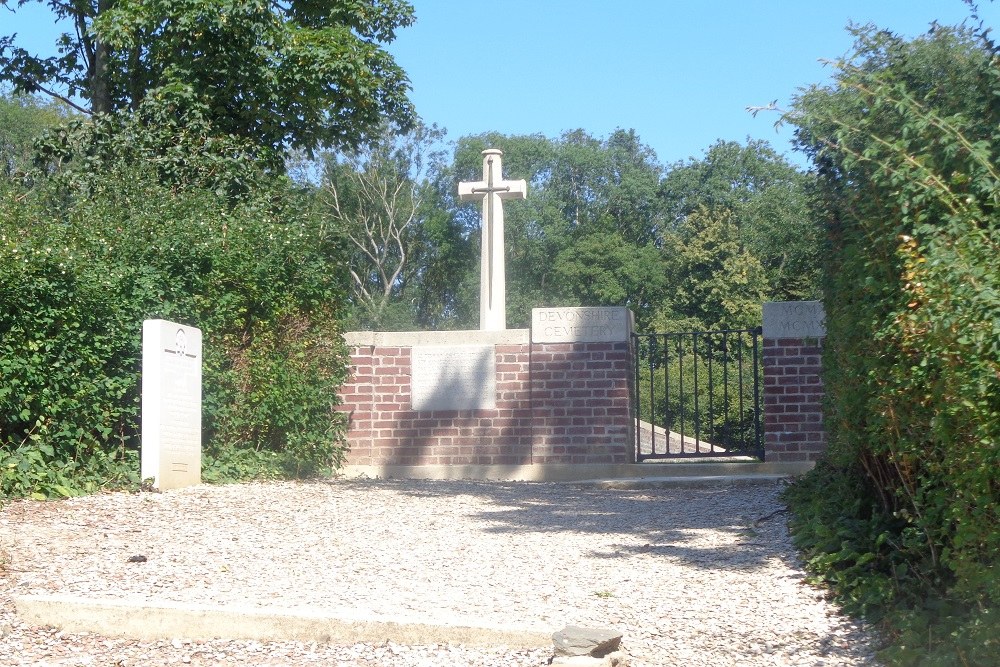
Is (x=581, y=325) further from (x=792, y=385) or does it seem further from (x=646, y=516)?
(x=646, y=516)

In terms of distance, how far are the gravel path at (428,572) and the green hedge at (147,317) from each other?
0.79 metres

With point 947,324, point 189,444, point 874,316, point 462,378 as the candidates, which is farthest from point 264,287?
point 947,324

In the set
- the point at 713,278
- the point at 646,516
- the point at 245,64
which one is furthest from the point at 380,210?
the point at 646,516

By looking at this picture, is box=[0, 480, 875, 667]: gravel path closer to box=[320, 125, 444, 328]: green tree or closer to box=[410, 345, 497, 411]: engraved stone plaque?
box=[410, 345, 497, 411]: engraved stone plaque

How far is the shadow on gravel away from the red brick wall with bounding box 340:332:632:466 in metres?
1.00

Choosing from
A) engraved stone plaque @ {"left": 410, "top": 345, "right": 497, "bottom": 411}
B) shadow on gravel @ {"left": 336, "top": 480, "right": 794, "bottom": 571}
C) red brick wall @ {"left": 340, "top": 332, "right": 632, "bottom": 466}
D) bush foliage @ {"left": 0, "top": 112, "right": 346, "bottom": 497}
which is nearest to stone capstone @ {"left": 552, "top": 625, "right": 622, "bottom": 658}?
shadow on gravel @ {"left": 336, "top": 480, "right": 794, "bottom": 571}

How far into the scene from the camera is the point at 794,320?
12320mm

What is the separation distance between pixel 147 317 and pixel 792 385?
6.89 m

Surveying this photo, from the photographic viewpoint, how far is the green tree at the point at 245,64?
1549 cm

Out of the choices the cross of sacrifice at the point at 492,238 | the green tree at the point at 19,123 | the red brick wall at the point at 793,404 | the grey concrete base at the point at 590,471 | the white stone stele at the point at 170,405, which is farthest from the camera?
the green tree at the point at 19,123

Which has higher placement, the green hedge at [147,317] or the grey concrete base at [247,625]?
the green hedge at [147,317]

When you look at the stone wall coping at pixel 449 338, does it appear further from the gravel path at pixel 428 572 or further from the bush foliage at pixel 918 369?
the bush foliage at pixel 918 369

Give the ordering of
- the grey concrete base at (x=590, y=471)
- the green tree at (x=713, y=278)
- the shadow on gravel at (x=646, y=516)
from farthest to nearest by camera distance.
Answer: the green tree at (x=713, y=278)
the grey concrete base at (x=590, y=471)
the shadow on gravel at (x=646, y=516)

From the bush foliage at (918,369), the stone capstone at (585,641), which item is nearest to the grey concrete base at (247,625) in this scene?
the stone capstone at (585,641)
